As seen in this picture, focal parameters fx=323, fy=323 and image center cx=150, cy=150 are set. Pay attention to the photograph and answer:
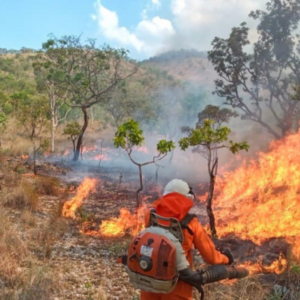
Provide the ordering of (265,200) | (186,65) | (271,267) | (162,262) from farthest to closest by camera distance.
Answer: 1. (186,65)
2. (265,200)
3. (271,267)
4. (162,262)

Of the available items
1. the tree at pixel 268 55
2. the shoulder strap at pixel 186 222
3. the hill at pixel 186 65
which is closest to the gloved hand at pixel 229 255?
the shoulder strap at pixel 186 222

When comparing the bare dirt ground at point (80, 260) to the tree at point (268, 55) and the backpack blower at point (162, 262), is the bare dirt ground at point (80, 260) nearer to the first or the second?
the backpack blower at point (162, 262)

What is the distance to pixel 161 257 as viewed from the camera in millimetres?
2896

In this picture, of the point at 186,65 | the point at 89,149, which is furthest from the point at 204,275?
the point at 186,65

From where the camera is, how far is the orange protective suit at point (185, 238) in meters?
3.02

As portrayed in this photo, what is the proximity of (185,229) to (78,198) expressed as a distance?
39.6 ft

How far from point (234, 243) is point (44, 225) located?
5606mm

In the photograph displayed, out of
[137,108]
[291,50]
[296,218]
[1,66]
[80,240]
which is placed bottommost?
[80,240]

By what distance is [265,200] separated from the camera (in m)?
13.0

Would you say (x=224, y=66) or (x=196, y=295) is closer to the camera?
(x=196, y=295)

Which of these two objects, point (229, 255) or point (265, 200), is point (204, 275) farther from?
point (265, 200)

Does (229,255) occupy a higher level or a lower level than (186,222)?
lower

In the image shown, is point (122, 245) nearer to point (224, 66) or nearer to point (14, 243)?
point (14, 243)

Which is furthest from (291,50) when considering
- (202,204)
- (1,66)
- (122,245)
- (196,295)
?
(1,66)
